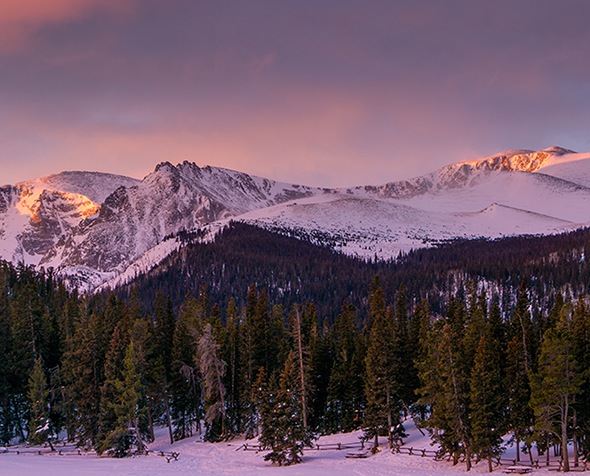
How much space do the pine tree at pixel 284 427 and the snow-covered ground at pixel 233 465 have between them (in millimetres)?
1245

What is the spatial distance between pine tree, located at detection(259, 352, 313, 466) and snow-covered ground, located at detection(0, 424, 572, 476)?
1245 millimetres

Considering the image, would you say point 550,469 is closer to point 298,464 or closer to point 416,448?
point 416,448

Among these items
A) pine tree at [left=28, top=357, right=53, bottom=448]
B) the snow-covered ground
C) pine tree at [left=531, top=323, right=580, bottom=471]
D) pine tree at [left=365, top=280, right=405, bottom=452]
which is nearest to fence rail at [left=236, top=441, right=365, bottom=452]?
the snow-covered ground

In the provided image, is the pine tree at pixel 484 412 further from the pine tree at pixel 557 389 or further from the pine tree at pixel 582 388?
the pine tree at pixel 582 388

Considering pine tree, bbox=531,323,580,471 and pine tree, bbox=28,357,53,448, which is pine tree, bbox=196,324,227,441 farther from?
pine tree, bbox=531,323,580,471

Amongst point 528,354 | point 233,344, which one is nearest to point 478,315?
point 528,354

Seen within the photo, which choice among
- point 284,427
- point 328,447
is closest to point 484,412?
point 284,427

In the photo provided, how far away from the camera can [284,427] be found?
48.2 metres

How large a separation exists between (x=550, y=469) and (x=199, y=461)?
92.6 ft

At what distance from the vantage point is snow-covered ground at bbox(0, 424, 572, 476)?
134ft

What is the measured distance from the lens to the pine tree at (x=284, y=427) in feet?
156

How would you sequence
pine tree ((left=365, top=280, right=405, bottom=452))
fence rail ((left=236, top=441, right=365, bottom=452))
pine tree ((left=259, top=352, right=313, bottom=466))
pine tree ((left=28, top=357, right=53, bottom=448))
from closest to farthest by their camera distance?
1. pine tree ((left=259, top=352, right=313, bottom=466))
2. pine tree ((left=365, top=280, right=405, bottom=452))
3. fence rail ((left=236, top=441, right=365, bottom=452))
4. pine tree ((left=28, top=357, right=53, bottom=448))

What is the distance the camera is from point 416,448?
51.2 metres

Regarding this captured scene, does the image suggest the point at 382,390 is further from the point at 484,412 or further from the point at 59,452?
the point at 59,452
